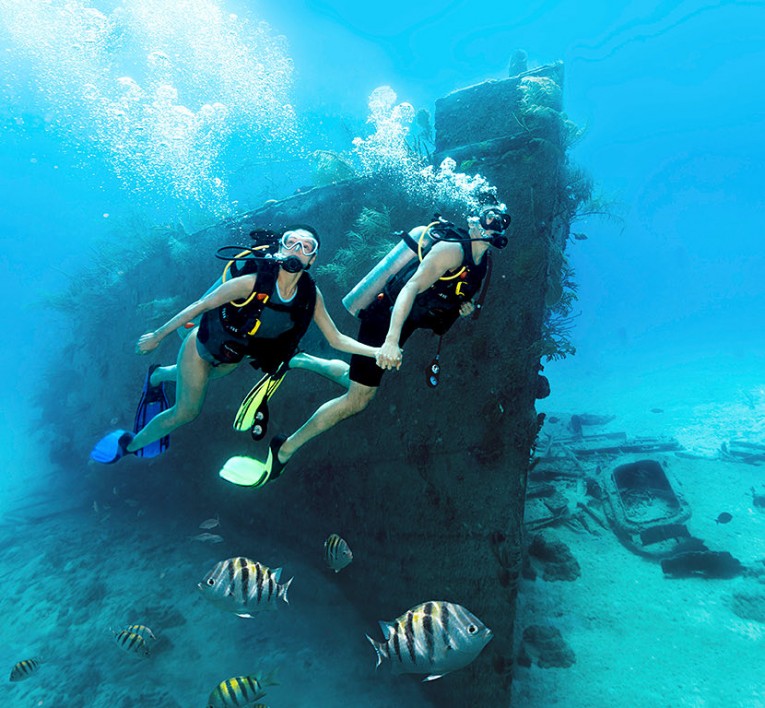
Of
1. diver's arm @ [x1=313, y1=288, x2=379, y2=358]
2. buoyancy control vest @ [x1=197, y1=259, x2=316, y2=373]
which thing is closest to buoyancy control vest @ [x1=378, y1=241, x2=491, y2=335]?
diver's arm @ [x1=313, y1=288, x2=379, y2=358]

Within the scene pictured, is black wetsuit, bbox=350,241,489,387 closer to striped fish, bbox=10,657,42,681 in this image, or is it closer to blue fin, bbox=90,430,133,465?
blue fin, bbox=90,430,133,465

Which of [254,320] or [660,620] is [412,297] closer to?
[254,320]

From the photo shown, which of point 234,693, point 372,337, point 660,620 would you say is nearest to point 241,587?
→ point 234,693

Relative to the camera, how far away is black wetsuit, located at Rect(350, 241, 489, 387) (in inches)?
142

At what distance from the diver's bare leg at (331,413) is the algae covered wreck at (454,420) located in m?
1.36

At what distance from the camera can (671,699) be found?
471cm

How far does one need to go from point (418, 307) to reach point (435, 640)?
102 inches

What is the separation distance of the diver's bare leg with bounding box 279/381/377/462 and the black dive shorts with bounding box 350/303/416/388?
10 centimetres

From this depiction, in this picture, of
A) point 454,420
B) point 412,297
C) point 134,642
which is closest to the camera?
point 412,297

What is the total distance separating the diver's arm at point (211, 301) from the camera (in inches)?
132

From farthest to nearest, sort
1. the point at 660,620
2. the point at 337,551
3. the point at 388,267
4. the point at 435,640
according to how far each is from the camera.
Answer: the point at 660,620 < the point at 337,551 < the point at 388,267 < the point at 435,640

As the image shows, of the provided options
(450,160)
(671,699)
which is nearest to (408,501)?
(671,699)

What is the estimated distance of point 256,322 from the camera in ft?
11.7

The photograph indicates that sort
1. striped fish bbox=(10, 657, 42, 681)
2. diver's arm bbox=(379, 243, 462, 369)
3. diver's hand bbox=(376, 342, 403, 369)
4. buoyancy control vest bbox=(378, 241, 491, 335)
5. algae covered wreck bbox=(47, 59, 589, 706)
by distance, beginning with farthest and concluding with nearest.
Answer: striped fish bbox=(10, 657, 42, 681) → algae covered wreck bbox=(47, 59, 589, 706) → buoyancy control vest bbox=(378, 241, 491, 335) → diver's arm bbox=(379, 243, 462, 369) → diver's hand bbox=(376, 342, 403, 369)
